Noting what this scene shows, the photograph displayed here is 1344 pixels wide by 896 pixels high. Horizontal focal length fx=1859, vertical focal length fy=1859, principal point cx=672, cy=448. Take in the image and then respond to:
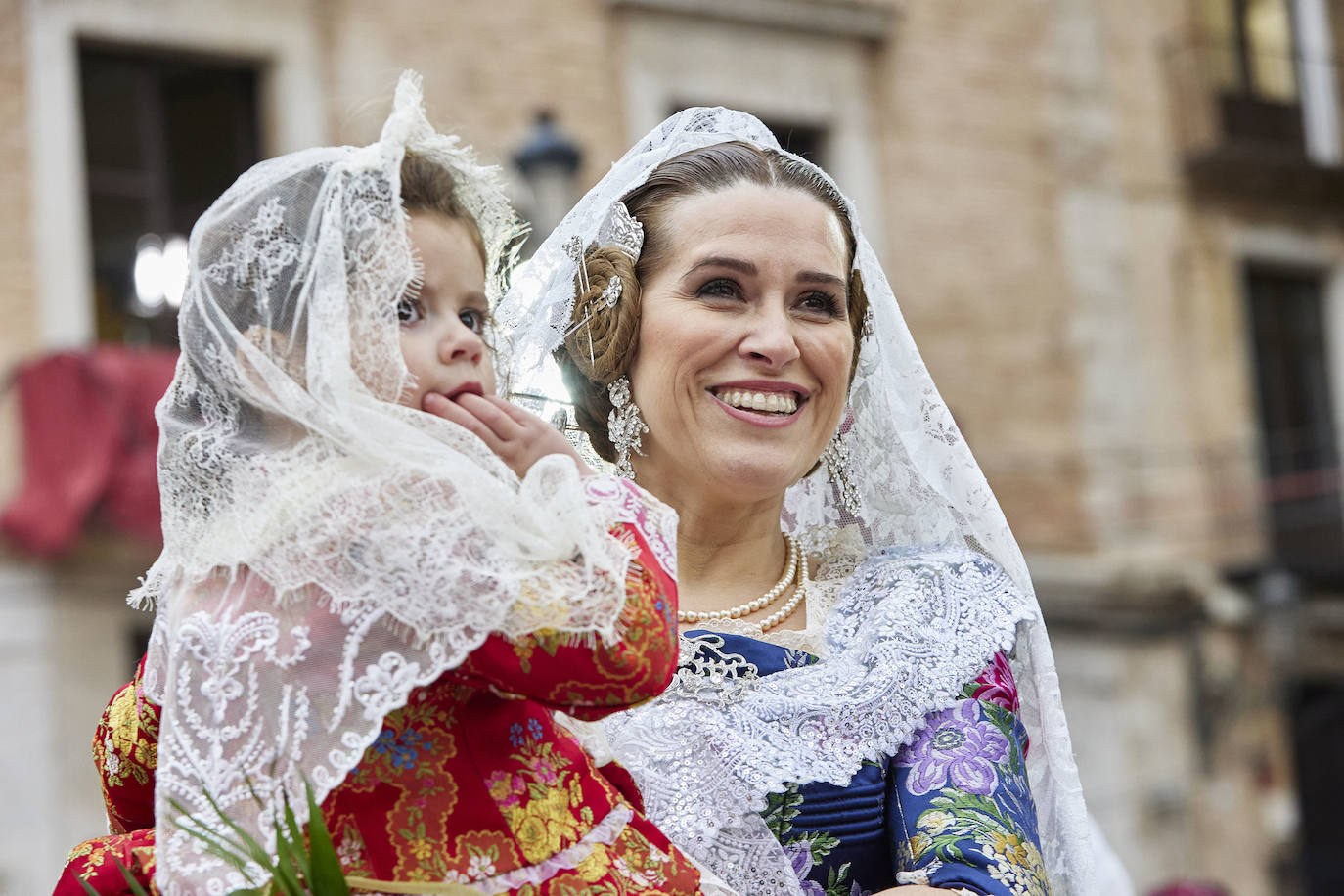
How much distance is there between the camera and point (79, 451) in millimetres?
8852

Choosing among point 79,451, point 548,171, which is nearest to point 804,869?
point 548,171

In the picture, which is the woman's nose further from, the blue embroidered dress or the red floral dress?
the red floral dress

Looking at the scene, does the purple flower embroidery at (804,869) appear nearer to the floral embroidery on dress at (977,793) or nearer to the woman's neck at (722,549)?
the floral embroidery on dress at (977,793)

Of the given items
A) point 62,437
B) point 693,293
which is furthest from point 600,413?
point 62,437

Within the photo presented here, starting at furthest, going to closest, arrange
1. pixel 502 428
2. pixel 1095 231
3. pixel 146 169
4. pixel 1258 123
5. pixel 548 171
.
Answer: pixel 1258 123 → pixel 1095 231 → pixel 146 169 → pixel 548 171 → pixel 502 428

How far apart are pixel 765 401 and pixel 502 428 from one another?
61 centimetres

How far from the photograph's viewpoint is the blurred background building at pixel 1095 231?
10391 millimetres

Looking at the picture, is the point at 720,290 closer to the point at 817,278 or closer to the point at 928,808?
the point at 817,278

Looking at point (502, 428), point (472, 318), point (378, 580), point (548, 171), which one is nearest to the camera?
point (378, 580)

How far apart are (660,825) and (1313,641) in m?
12.0

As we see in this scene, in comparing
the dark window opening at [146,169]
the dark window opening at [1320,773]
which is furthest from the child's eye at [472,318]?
the dark window opening at [1320,773]

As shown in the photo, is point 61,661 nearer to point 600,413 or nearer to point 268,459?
point 600,413

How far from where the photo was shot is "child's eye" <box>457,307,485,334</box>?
6.36ft

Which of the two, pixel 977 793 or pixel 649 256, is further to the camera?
pixel 649 256
